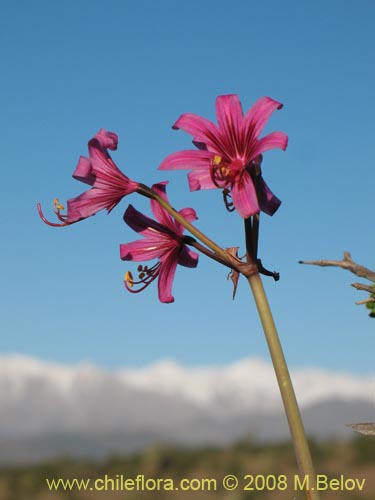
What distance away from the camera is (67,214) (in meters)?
2.47

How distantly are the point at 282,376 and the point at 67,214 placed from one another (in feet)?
3.10

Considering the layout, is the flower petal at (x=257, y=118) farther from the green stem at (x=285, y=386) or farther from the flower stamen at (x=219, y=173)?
the green stem at (x=285, y=386)

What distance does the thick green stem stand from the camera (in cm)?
186

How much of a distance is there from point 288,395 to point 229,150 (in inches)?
29.9

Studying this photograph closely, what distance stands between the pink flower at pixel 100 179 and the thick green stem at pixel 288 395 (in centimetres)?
62

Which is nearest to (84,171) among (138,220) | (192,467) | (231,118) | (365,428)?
(138,220)

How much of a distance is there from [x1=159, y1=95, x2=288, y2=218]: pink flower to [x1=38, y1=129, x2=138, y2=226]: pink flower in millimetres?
175

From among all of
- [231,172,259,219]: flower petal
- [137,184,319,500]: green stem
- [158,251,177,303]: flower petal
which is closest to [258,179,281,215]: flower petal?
[231,172,259,219]: flower petal

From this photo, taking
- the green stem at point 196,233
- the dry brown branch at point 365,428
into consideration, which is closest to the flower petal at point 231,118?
the green stem at point 196,233

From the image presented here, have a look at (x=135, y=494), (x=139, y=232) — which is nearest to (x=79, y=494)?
(x=135, y=494)

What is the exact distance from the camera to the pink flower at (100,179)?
2.37 metres

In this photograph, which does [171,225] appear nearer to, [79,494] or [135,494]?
[135,494]

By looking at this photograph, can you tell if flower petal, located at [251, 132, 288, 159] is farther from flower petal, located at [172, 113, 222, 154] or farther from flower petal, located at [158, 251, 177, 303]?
flower petal, located at [158, 251, 177, 303]

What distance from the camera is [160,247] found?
251cm
